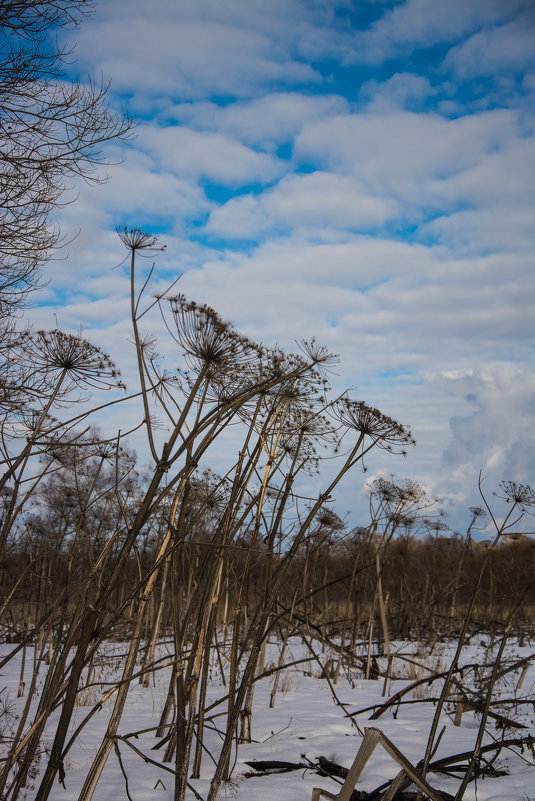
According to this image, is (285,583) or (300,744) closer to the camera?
(300,744)

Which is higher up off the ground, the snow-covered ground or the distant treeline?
the distant treeline

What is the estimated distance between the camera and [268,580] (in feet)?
11.9

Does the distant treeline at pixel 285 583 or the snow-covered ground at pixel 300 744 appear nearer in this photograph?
the distant treeline at pixel 285 583

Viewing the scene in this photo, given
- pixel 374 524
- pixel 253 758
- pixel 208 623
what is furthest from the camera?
pixel 374 524

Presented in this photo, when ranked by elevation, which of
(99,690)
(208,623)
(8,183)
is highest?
(8,183)

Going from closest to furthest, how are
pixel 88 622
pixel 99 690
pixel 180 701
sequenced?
pixel 88 622 < pixel 180 701 < pixel 99 690

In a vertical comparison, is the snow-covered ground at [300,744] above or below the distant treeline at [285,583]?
below

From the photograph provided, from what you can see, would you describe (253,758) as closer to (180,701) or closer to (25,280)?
(180,701)

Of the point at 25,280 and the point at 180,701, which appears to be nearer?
the point at 180,701

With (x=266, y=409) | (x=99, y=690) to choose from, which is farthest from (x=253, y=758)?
(x=99, y=690)

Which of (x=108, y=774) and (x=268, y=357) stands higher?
(x=268, y=357)

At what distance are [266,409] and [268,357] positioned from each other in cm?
54

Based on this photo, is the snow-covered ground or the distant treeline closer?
the distant treeline

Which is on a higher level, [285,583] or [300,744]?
[285,583]
